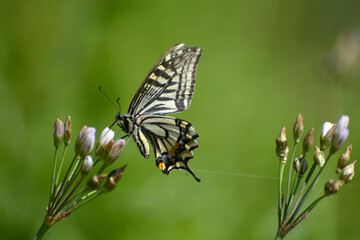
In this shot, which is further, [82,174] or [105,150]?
[105,150]

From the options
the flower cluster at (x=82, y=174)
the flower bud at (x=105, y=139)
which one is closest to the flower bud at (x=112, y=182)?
the flower cluster at (x=82, y=174)

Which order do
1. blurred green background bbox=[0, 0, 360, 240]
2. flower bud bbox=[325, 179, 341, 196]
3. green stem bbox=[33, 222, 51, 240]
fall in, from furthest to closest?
blurred green background bbox=[0, 0, 360, 240]
flower bud bbox=[325, 179, 341, 196]
green stem bbox=[33, 222, 51, 240]

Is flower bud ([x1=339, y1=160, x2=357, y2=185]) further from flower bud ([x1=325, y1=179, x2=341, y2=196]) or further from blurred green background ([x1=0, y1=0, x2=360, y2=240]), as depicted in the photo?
blurred green background ([x1=0, y1=0, x2=360, y2=240])

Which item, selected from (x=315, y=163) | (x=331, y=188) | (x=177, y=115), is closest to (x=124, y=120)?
(x=315, y=163)

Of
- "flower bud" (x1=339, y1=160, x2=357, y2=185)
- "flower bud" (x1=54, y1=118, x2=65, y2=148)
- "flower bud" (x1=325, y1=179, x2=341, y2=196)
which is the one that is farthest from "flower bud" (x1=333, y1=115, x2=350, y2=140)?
"flower bud" (x1=54, y1=118, x2=65, y2=148)

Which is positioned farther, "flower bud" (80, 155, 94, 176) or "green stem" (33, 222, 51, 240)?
"flower bud" (80, 155, 94, 176)

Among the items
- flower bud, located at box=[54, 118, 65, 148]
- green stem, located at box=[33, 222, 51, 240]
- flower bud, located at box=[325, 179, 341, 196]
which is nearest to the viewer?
green stem, located at box=[33, 222, 51, 240]

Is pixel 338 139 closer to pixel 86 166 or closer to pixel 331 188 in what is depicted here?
pixel 331 188
